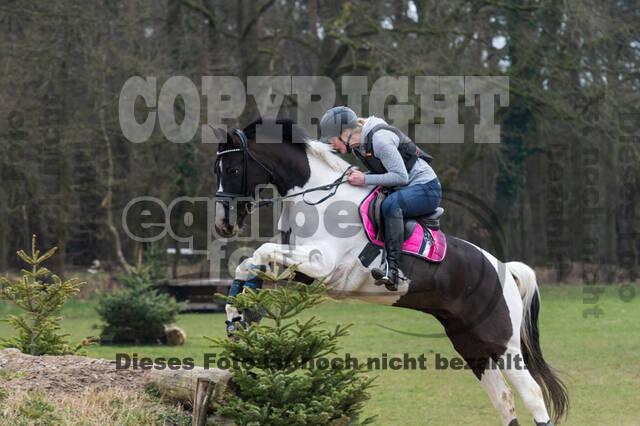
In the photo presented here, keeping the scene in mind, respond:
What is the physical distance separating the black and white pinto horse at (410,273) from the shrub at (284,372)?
0.39 m

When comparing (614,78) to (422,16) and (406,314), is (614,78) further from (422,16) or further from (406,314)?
(406,314)

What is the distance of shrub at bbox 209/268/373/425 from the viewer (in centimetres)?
442

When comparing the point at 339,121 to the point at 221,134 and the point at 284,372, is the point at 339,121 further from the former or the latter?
the point at 284,372

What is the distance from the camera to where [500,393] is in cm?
598

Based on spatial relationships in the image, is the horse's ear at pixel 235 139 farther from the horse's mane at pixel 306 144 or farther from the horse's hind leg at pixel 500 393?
the horse's hind leg at pixel 500 393

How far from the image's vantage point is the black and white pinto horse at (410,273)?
5.20 meters

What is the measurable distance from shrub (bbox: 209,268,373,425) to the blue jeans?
104cm

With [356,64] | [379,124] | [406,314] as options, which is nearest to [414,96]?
[356,64]

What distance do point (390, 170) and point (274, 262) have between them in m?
1.23

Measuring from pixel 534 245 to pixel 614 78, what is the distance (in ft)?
35.3

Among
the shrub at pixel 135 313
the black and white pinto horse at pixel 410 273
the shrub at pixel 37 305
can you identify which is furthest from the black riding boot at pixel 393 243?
the shrub at pixel 135 313

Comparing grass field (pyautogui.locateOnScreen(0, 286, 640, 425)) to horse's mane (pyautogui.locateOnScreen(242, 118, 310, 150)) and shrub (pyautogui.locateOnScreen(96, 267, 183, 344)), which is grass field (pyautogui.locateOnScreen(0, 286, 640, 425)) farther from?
horse's mane (pyautogui.locateOnScreen(242, 118, 310, 150))

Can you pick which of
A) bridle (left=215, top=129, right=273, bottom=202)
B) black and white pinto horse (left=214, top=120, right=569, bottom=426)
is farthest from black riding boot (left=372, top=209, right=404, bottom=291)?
bridle (left=215, top=129, right=273, bottom=202)

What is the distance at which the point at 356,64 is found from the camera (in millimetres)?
18391
